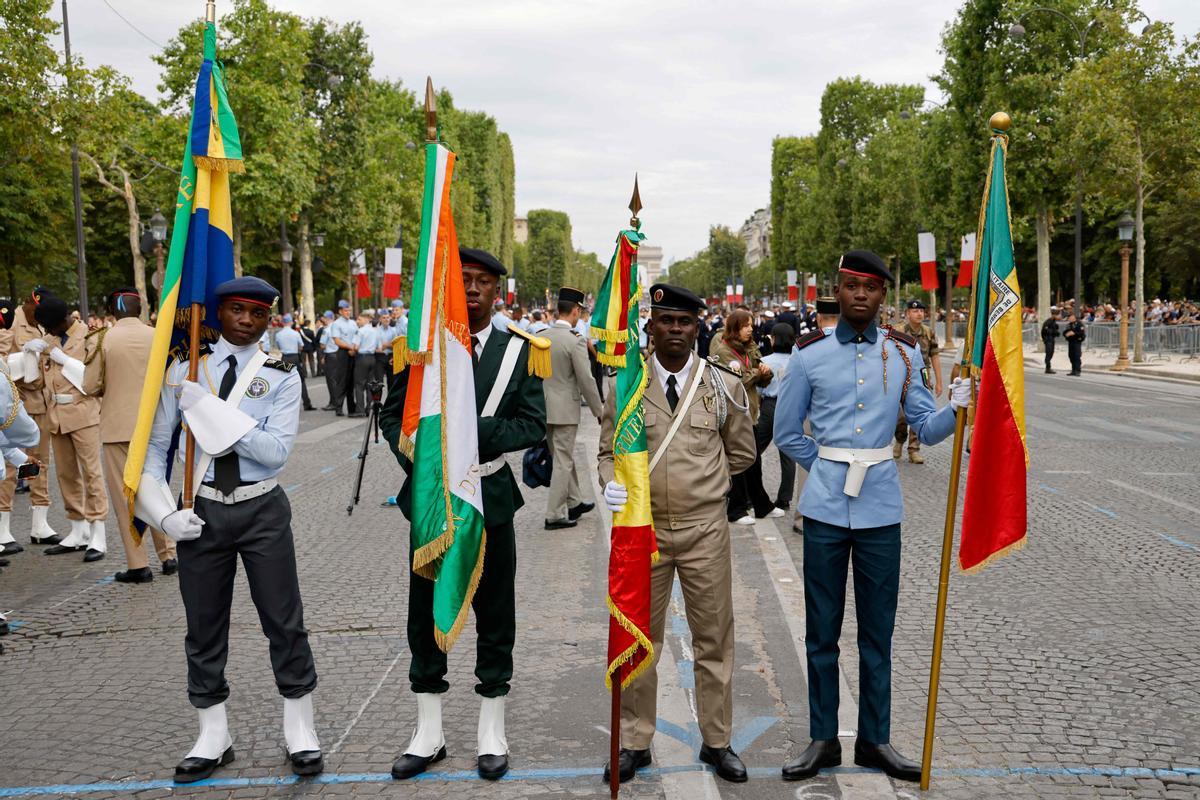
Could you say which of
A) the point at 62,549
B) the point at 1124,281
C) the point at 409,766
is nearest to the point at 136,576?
the point at 62,549

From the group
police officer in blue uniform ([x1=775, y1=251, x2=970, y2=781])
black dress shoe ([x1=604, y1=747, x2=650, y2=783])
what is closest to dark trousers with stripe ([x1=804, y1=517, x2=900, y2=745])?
police officer in blue uniform ([x1=775, y1=251, x2=970, y2=781])

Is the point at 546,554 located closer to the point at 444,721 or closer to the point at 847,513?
the point at 444,721

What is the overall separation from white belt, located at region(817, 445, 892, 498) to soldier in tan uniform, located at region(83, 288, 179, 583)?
508cm

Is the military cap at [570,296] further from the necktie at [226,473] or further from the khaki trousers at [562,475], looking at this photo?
the necktie at [226,473]

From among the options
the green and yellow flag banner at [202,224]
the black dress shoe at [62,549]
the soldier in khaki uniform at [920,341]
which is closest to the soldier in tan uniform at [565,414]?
the black dress shoe at [62,549]

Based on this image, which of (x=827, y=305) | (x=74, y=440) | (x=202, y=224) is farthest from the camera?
(x=827, y=305)

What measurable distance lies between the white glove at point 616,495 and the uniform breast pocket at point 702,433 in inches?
14.8

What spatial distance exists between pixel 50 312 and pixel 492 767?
19.0ft

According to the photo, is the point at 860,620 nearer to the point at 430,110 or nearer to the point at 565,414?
the point at 430,110

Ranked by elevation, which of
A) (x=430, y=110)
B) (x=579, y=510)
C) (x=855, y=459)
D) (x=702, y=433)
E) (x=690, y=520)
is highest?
(x=430, y=110)

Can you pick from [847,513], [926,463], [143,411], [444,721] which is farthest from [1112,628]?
[926,463]

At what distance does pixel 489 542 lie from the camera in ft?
14.4

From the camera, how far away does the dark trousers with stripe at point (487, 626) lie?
429 centimetres

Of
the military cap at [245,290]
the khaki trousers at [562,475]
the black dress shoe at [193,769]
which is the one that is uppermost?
the military cap at [245,290]
